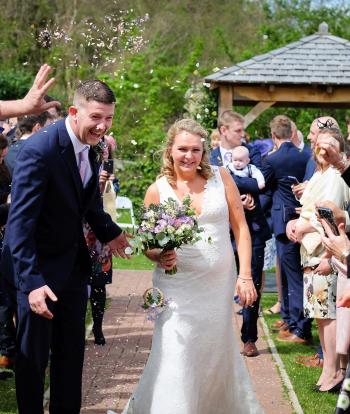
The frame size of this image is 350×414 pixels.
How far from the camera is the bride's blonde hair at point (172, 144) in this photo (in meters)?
6.31

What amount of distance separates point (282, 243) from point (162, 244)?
4248 millimetres

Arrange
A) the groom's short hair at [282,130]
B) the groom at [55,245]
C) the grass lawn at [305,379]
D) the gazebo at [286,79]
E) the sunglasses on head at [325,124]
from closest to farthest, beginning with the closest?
the groom at [55,245]
the grass lawn at [305,379]
the sunglasses on head at [325,124]
the groom's short hair at [282,130]
the gazebo at [286,79]

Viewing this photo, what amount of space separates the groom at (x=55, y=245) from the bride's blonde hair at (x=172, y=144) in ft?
2.72

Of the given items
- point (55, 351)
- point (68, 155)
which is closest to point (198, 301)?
point (55, 351)

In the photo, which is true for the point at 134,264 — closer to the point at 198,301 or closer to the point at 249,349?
the point at 249,349

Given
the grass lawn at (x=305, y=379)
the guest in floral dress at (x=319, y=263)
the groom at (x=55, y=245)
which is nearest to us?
the groom at (x=55, y=245)

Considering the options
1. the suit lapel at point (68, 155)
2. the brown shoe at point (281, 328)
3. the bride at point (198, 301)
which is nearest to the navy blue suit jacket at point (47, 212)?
Answer: the suit lapel at point (68, 155)

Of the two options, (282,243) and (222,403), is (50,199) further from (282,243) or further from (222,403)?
(282,243)

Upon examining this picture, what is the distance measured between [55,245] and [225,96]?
37.0ft

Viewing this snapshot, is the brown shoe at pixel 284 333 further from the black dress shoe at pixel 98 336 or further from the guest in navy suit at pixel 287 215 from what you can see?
the black dress shoe at pixel 98 336

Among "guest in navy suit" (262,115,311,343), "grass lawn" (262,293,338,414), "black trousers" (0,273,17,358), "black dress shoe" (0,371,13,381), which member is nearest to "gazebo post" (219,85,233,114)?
"guest in navy suit" (262,115,311,343)

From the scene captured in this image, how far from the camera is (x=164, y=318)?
239 inches

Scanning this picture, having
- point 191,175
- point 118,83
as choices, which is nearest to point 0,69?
point 118,83

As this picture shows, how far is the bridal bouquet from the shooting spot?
579 cm
